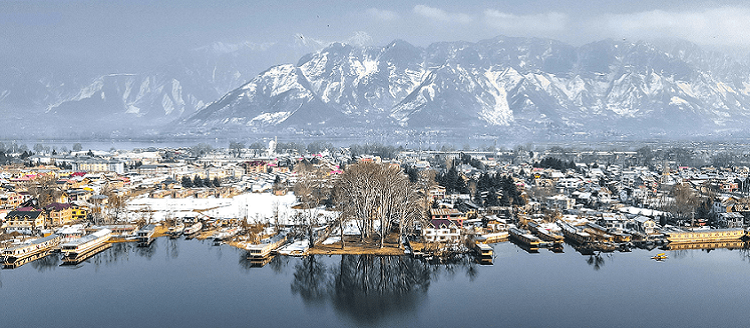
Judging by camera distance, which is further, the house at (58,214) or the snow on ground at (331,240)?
the house at (58,214)

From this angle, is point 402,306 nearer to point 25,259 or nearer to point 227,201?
point 25,259

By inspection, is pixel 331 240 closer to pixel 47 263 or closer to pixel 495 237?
pixel 495 237

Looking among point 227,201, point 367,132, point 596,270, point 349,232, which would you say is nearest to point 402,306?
point 596,270

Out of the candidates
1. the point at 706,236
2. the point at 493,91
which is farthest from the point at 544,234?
the point at 493,91

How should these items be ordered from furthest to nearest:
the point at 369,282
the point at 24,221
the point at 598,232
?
1. the point at 24,221
2. the point at 598,232
3. the point at 369,282

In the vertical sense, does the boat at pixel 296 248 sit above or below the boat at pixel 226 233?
below

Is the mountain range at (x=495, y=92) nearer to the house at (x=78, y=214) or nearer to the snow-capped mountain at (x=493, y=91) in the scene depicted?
the snow-capped mountain at (x=493, y=91)

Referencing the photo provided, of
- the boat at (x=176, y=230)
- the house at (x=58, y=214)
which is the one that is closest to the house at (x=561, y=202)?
the boat at (x=176, y=230)
